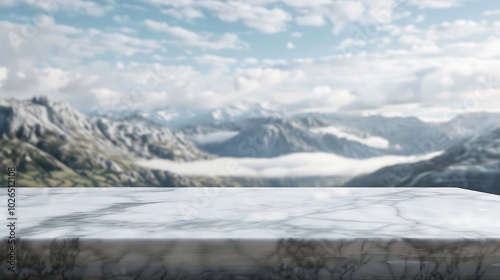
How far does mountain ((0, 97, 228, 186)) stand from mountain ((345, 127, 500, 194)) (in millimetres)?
4090

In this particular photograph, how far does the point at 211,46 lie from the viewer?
9.60 m

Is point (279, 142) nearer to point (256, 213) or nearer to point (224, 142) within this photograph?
point (224, 142)

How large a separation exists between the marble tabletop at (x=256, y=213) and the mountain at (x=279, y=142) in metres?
10.2

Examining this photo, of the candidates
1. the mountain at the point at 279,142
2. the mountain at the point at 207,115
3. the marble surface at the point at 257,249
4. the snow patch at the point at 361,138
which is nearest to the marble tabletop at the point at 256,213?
the marble surface at the point at 257,249

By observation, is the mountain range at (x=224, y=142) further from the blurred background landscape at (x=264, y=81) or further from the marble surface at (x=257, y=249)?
the marble surface at (x=257, y=249)

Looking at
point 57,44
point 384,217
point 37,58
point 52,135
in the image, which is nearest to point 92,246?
point 384,217

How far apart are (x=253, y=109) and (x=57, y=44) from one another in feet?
12.0

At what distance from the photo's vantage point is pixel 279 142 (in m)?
12.5

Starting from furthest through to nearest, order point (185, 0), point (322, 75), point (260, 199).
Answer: point (322, 75)
point (185, 0)
point (260, 199)

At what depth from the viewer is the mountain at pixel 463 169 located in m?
10.4

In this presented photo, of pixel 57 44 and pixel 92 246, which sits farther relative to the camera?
pixel 57 44

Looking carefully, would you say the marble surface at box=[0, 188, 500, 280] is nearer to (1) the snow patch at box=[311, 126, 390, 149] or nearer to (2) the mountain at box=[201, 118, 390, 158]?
(2) the mountain at box=[201, 118, 390, 158]

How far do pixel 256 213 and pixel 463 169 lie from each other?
35.9 feet

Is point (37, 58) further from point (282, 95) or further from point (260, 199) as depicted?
point (260, 199)
